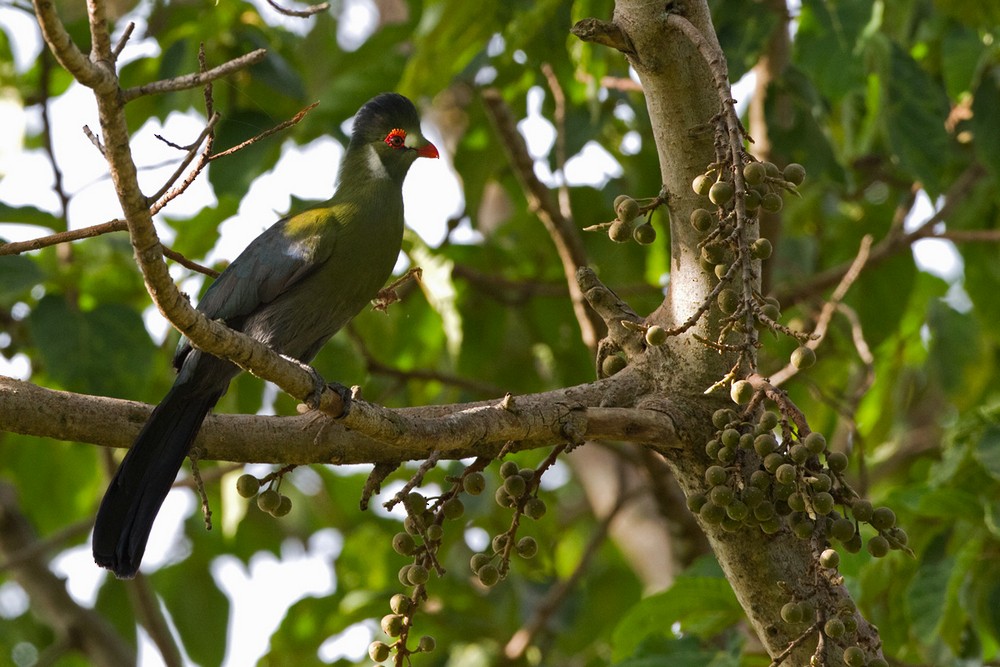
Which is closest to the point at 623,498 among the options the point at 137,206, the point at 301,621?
the point at 301,621

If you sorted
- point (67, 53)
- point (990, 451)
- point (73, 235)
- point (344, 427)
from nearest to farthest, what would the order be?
point (67, 53)
point (73, 235)
point (344, 427)
point (990, 451)

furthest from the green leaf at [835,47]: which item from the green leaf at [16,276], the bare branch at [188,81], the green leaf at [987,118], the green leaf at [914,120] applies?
the green leaf at [16,276]

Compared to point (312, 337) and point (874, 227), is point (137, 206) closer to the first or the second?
point (312, 337)

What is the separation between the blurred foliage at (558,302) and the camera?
2.95m

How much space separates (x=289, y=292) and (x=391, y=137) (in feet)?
2.20

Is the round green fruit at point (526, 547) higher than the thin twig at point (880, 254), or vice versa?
the thin twig at point (880, 254)

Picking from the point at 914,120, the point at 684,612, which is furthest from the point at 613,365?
the point at 914,120

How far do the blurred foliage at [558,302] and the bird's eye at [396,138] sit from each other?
124 millimetres

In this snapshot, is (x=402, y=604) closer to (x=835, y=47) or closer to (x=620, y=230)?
(x=620, y=230)

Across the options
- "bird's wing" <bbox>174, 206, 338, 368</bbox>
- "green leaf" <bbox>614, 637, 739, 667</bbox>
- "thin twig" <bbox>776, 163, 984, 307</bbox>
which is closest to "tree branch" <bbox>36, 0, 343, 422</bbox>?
"bird's wing" <bbox>174, 206, 338, 368</bbox>

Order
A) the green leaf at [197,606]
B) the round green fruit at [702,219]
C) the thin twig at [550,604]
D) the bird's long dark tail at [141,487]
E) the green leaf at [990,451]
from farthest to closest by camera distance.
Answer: the green leaf at [197,606], the thin twig at [550,604], the green leaf at [990,451], the bird's long dark tail at [141,487], the round green fruit at [702,219]

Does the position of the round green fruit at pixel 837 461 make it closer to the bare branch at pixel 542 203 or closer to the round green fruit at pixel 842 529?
the round green fruit at pixel 842 529

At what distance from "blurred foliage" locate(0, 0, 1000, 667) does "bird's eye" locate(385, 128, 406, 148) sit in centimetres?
12

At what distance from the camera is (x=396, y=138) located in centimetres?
328
